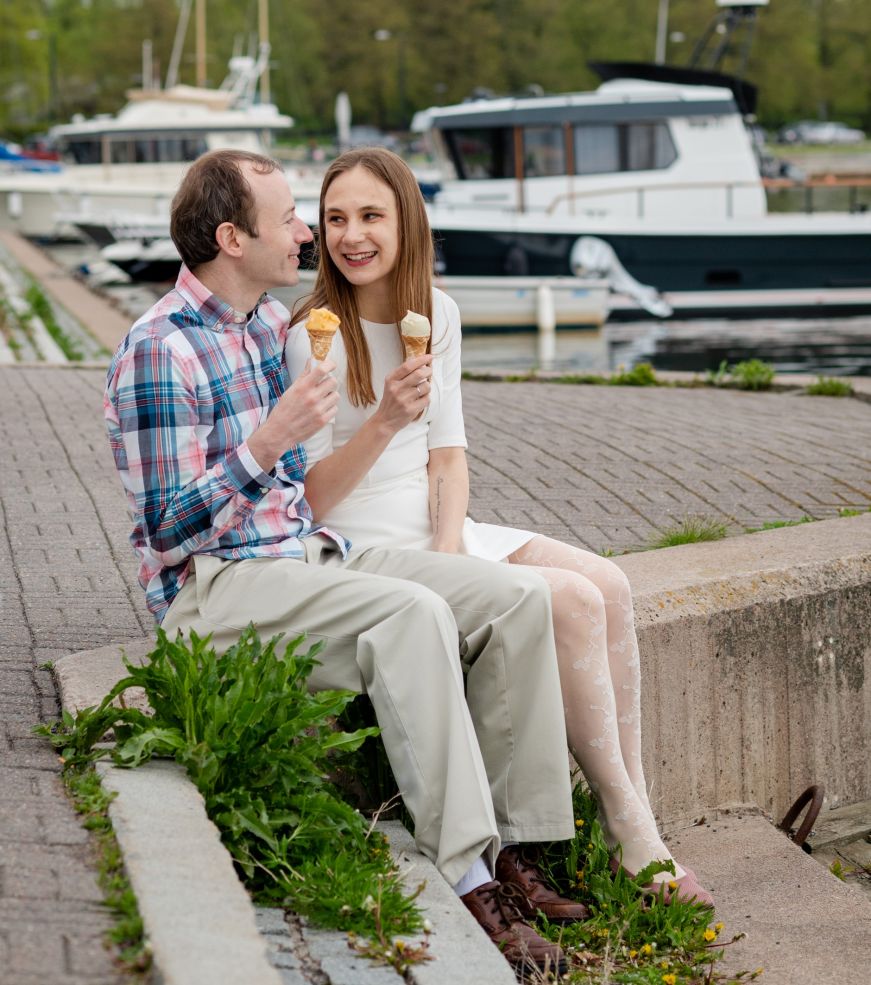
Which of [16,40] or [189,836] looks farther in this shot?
[16,40]

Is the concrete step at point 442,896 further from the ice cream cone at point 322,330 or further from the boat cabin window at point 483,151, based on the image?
the boat cabin window at point 483,151

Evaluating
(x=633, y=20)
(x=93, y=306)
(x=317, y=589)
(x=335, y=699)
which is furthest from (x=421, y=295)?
(x=633, y=20)

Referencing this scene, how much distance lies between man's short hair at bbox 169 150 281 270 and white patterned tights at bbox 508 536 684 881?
3.59 feet

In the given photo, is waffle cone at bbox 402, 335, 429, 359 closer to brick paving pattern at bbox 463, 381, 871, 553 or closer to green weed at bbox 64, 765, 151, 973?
green weed at bbox 64, 765, 151, 973

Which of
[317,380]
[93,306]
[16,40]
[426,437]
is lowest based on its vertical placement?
[93,306]

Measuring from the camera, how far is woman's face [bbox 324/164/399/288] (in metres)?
3.62

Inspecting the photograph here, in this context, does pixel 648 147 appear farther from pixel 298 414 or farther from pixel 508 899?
pixel 508 899

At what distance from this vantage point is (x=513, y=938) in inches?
122

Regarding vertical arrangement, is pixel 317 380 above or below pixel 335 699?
above

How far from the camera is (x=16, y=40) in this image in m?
77.6

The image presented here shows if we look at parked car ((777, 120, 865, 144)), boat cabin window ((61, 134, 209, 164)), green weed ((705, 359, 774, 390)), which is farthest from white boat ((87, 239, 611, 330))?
parked car ((777, 120, 865, 144))

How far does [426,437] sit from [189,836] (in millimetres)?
1442

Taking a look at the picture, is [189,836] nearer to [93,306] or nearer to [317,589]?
[317,589]

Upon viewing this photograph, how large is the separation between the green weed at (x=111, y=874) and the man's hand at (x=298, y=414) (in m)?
0.78
